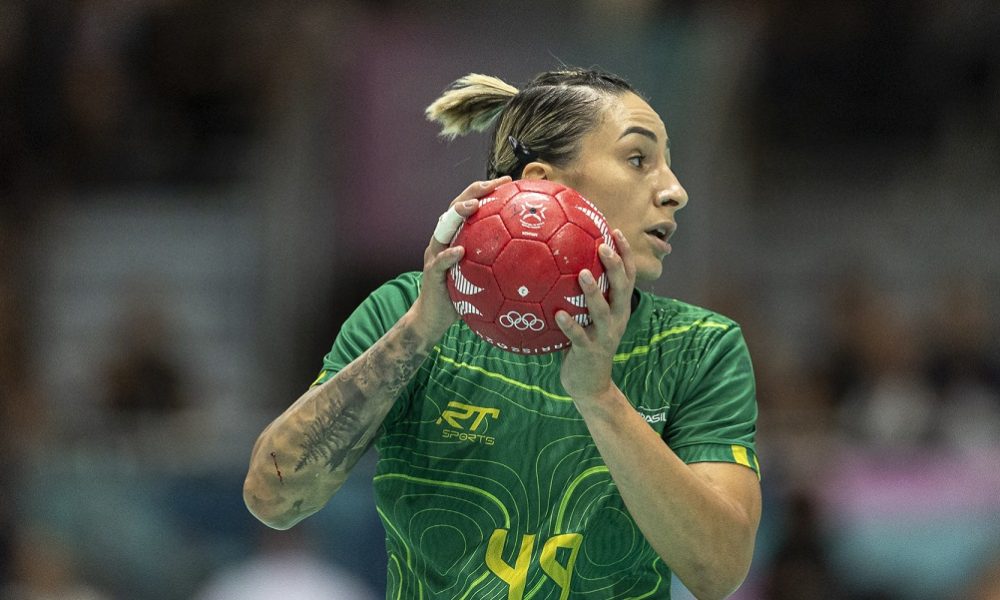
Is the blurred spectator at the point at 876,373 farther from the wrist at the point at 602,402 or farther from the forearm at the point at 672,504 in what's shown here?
the wrist at the point at 602,402

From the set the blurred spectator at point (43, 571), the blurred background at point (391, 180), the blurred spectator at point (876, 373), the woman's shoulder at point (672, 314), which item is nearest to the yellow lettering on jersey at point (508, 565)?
the woman's shoulder at point (672, 314)

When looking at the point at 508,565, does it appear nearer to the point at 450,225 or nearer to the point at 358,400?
the point at 358,400

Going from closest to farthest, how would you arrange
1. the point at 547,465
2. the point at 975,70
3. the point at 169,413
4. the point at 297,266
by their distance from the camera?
the point at 547,465, the point at 169,413, the point at 297,266, the point at 975,70

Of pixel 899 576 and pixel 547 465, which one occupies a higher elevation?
pixel 547 465

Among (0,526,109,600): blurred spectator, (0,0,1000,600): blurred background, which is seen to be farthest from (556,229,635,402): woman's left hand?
(0,0,1000,600): blurred background

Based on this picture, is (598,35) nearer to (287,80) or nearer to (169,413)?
(287,80)

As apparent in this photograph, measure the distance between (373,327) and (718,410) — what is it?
983 millimetres

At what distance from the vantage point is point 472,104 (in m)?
4.11

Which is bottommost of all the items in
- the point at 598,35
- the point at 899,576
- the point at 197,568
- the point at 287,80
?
the point at 197,568

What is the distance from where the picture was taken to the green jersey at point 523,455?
11.8 feet

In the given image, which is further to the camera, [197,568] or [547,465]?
[197,568]

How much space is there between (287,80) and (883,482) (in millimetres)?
5537

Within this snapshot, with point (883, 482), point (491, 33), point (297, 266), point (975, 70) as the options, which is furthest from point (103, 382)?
point (975, 70)

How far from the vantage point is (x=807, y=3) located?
1108 cm
